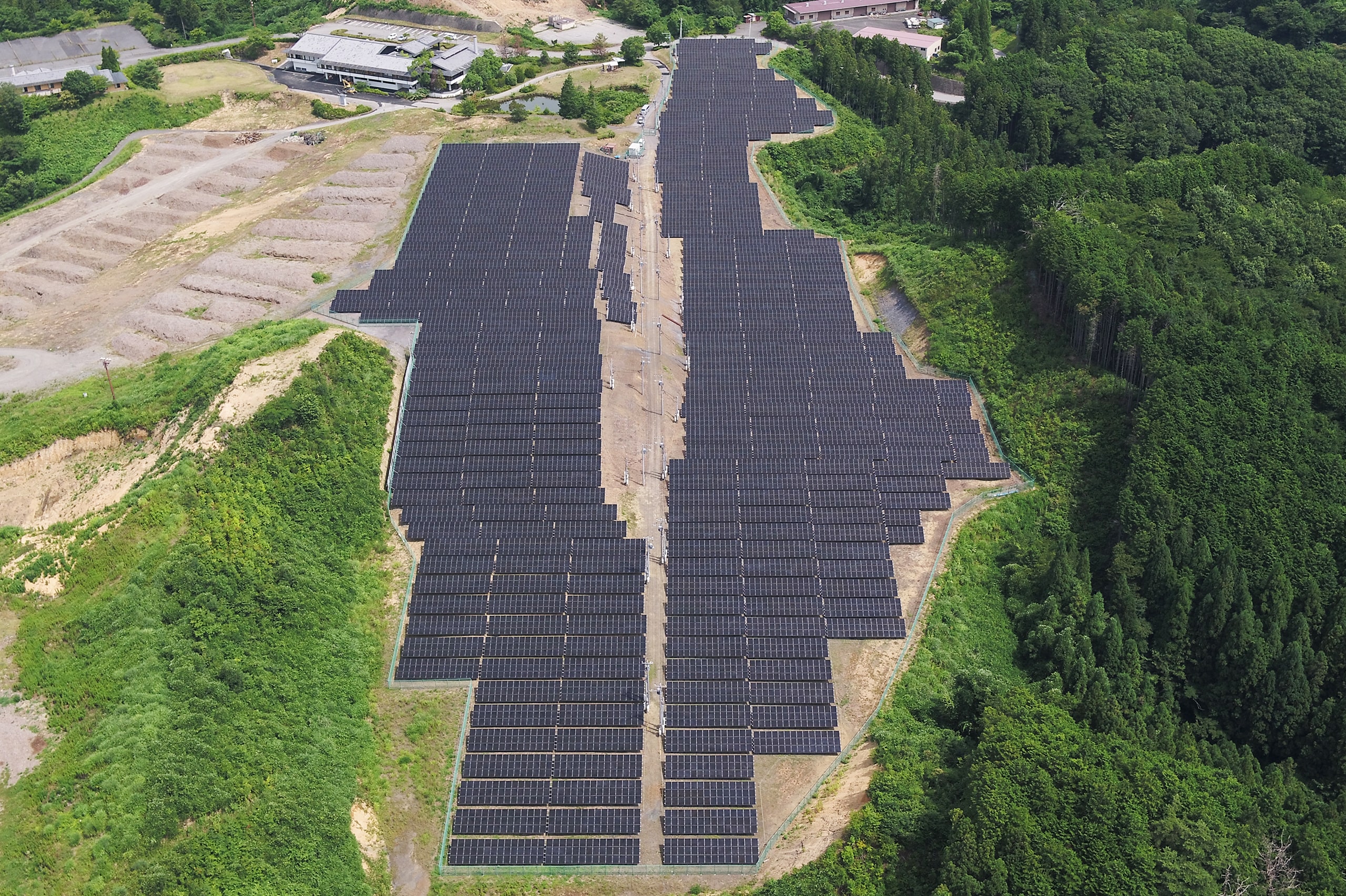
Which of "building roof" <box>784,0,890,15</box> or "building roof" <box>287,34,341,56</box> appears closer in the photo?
"building roof" <box>287,34,341,56</box>

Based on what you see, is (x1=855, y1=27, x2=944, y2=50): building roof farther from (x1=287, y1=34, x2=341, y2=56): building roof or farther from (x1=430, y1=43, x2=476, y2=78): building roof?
(x1=287, y1=34, x2=341, y2=56): building roof

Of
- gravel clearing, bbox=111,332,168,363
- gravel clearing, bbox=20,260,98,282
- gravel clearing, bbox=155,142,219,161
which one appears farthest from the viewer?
gravel clearing, bbox=155,142,219,161

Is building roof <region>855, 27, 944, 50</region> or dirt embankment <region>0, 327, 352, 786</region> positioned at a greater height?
building roof <region>855, 27, 944, 50</region>

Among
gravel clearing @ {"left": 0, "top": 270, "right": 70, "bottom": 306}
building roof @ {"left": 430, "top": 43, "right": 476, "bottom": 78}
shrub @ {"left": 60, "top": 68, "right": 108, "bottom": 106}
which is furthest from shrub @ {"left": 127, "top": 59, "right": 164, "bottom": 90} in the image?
gravel clearing @ {"left": 0, "top": 270, "right": 70, "bottom": 306}

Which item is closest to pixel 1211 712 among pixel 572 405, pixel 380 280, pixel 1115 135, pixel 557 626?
pixel 557 626

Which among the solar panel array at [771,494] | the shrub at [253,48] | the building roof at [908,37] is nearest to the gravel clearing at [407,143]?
the solar panel array at [771,494]

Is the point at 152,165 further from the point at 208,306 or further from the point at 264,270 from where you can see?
the point at 208,306

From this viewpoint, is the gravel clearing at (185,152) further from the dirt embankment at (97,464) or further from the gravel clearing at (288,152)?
the dirt embankment at (97,464)

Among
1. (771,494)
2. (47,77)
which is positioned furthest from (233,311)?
(47,77)
